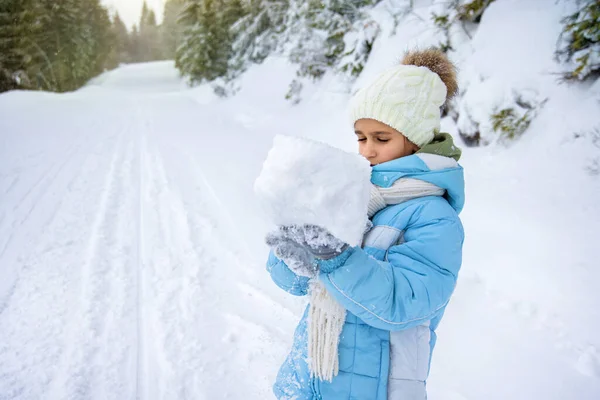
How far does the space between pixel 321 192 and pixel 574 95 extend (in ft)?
14.9

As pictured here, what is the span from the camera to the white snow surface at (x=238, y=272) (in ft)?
7.29

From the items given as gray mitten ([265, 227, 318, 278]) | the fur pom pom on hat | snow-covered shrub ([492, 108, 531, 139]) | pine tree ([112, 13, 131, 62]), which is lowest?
snow-covered shrub ([492, 108, 531, 139])

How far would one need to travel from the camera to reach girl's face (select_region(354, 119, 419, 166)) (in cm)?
126

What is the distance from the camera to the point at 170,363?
7.55ft

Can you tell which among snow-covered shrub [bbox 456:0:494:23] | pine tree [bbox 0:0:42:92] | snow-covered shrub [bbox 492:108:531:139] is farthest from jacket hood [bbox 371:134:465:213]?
pine tree [bbox 0:0:42:92]

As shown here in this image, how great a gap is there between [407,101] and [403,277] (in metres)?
0.66

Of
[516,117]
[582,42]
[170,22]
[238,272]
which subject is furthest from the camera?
[170,22]

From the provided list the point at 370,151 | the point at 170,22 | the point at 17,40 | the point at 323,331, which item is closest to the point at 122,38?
the point at 170,22

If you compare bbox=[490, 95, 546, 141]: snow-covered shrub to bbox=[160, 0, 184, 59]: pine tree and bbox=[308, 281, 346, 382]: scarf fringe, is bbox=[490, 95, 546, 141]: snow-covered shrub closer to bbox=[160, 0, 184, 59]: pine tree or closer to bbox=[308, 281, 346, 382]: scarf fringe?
bbox=[308, 281, 346, 382]: scarf fringe

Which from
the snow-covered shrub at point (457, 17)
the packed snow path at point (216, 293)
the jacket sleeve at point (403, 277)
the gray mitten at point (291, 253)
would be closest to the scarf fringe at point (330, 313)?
the jacket sleeve at point (403, 277)

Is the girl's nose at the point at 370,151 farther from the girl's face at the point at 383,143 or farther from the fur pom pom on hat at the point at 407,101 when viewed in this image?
the fur pom pom on hat at the point at 407,101

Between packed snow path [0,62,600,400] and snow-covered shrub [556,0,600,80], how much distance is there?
3.27 feet

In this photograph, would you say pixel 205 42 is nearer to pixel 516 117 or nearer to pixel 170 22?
pixel 516 117

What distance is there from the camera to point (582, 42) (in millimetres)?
3881
